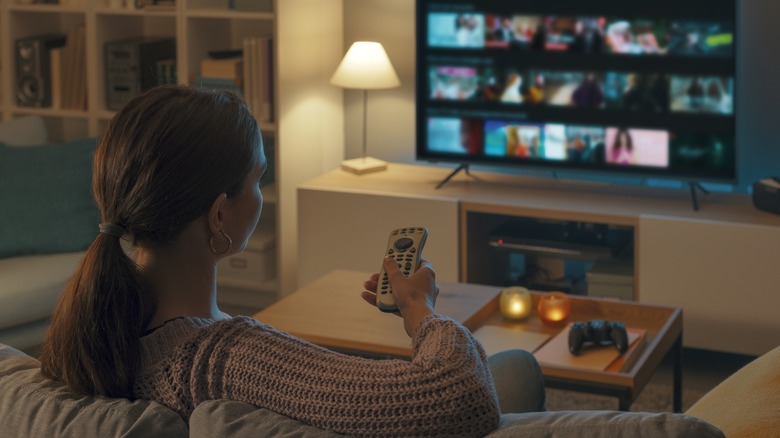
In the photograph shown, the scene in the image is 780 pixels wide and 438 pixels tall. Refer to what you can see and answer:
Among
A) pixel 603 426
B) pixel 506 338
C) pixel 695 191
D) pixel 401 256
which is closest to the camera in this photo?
pixel 603 426

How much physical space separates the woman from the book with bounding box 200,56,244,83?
2998 mm

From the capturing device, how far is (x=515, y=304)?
10.4ft

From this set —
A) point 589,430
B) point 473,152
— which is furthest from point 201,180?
point 473,152

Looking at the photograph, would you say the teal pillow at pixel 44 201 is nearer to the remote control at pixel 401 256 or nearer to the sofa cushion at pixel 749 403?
the remote control at pixel 401 256

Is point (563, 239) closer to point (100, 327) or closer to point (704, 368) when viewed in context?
point (704, 368)

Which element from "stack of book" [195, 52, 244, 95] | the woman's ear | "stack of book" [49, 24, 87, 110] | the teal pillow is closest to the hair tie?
the woman's ear

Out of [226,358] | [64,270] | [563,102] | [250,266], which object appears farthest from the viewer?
[250,266]

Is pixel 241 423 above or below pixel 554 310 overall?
above

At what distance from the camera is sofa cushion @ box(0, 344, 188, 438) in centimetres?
138

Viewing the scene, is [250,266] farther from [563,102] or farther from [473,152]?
[563,102]

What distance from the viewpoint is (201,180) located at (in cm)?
147

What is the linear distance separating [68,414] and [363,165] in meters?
3.21

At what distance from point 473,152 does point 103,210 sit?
2.95m

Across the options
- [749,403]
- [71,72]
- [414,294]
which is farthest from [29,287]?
Result: [749,403]
